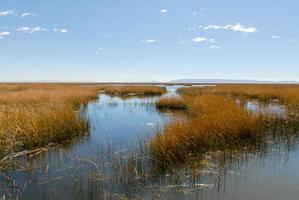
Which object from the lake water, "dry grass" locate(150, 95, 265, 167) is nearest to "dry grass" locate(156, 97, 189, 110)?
"dry grass" locate(150, 95, 265, 167)

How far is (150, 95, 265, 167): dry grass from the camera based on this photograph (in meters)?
6.97

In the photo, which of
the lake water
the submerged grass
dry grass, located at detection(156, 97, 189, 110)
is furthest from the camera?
dry grass, located at detection(156, 97, 189, 110)

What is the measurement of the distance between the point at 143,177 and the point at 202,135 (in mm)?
2845

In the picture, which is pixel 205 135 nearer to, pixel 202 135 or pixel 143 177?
pixel 202 135

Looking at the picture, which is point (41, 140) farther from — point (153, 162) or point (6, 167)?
point (153, 162)

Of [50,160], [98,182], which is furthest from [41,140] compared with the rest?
[98,182]

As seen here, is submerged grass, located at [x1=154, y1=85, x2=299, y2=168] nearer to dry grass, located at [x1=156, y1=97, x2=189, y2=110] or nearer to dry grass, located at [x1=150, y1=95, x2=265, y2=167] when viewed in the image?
dry grass, located at [x1=150, y1=95, x2=265, y2=167]

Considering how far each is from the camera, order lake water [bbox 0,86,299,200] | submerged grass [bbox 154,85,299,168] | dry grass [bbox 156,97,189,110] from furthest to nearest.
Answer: dry grass [bbox 156,97,189,110], submerged grass [bbox 154,85,299,168], lake water [bbox 0,86,299,200]

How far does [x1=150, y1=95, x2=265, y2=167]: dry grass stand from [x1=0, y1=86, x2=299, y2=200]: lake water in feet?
1.42

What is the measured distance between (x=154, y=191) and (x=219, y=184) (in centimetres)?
132

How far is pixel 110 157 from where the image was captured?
7.05 meters

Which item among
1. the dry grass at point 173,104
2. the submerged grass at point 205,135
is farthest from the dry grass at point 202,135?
the dry grass at point 173,104

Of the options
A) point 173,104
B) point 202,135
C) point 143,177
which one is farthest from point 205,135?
point 173,104

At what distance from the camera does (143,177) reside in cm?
582
